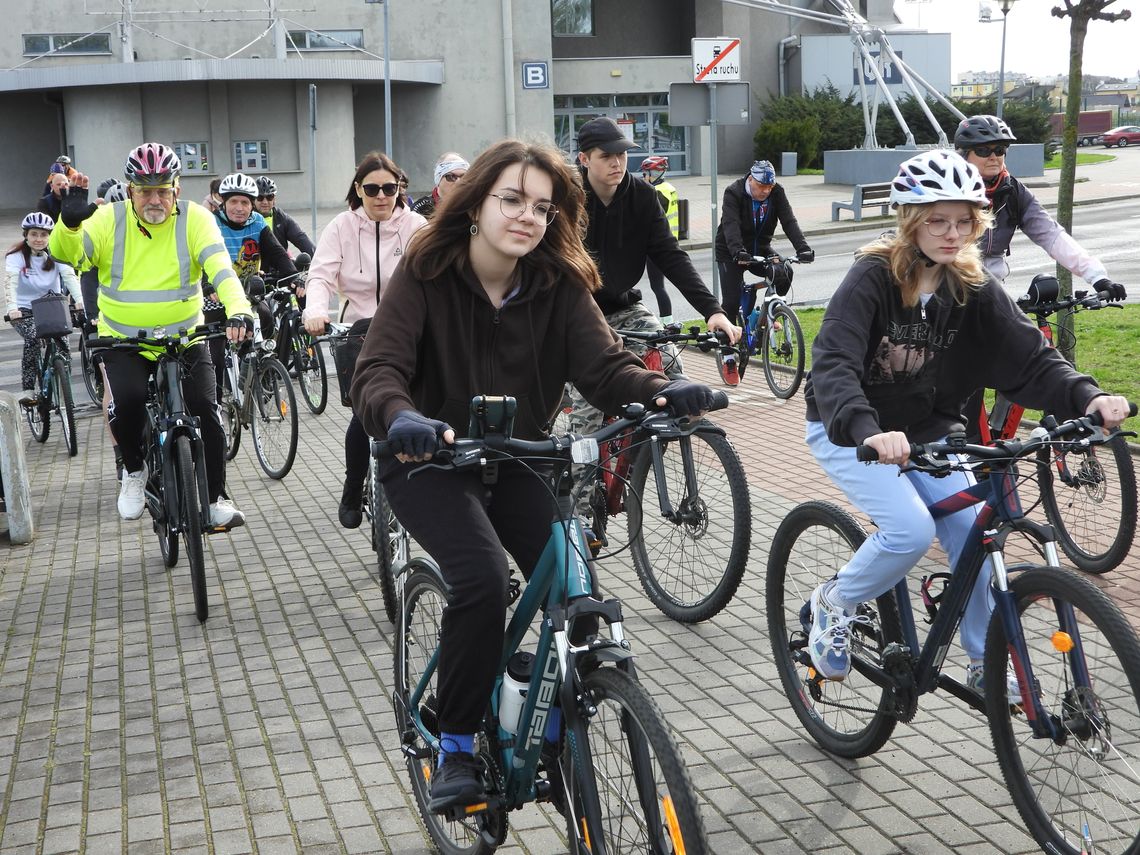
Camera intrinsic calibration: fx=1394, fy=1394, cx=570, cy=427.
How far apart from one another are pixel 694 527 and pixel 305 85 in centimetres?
3758

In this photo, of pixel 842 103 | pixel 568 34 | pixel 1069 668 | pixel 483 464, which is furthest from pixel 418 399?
pixel 568 34

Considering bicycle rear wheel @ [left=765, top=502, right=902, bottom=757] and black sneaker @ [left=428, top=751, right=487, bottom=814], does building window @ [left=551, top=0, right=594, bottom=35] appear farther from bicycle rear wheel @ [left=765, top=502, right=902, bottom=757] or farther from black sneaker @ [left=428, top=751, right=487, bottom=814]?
black sneaker @ [left=428, top=751, right=487, bottom=814]

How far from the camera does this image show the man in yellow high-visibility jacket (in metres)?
6.79

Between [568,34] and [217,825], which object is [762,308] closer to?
[217,825]

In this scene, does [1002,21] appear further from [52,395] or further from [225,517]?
[225,517]

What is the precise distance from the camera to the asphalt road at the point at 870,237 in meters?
17.7

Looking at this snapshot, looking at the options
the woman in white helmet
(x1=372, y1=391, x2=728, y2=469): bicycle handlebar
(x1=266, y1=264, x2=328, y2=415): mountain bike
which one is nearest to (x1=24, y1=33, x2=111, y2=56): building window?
(x1=266, y1=264, x2=328, y2=415): mountain bike

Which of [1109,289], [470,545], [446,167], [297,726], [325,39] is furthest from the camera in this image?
[325,39]

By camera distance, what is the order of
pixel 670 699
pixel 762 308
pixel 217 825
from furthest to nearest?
1. pixel 762 308
2. pixel 670 699
3. pixel 217 825

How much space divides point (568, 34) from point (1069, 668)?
4951 centimetres

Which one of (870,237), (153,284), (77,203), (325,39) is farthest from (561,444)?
(325,39)

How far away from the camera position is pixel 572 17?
50312 millimetres

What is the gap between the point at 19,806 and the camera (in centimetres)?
439

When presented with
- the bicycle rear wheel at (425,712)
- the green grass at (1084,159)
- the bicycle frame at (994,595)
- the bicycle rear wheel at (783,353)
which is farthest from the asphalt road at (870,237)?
the green grass at (1084,159)
